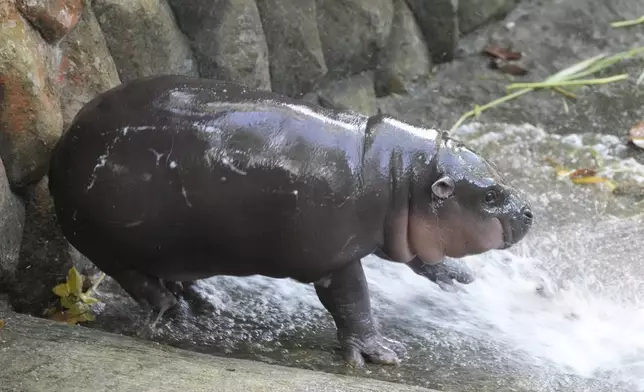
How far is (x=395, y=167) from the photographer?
281 cm

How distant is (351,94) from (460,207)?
6.57 ft

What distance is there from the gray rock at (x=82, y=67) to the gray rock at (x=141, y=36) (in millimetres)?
87

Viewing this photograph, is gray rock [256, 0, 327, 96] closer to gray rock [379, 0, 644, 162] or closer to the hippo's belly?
gray rock [379, 0, 644, 162]

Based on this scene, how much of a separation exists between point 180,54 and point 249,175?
1.30 m

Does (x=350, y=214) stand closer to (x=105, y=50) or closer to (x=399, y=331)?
(x=399, y=331)

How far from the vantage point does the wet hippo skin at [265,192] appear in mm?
2658

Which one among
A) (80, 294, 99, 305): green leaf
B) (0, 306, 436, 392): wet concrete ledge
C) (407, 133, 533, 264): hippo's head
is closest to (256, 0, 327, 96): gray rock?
(407, 133, 533, 264): hippo's head

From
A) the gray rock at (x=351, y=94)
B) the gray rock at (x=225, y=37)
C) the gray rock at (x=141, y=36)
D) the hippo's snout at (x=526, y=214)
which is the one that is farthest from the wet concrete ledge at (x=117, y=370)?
the gray rock at (x=351, y=94)

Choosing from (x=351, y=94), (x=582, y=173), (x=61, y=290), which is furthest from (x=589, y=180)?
(x=61, y=290)

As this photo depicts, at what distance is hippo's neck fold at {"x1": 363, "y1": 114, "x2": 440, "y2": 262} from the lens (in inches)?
109

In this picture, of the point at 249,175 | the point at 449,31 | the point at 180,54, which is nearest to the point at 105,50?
the point at 180,54

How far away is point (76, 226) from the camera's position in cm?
281

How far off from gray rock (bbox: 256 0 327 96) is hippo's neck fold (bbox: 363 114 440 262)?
1544mm

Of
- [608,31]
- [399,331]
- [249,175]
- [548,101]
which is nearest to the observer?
[249,175]
